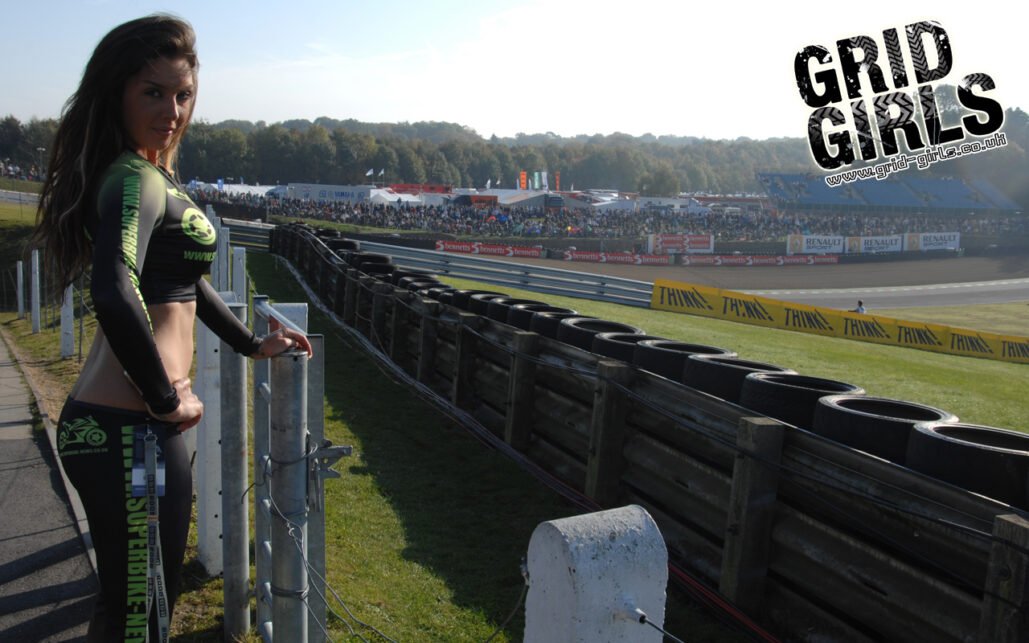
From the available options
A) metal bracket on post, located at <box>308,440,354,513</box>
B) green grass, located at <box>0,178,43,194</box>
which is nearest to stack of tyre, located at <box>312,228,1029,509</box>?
metal bracket on post, located at <box>308,440,354,513</box>

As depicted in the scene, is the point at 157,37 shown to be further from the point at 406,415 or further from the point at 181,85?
the point at 406,415

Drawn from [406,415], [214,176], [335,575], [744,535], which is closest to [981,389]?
[406,415]

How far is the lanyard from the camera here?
2287 mm

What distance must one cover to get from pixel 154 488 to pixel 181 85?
3.56ft

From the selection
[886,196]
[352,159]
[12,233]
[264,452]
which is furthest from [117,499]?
[352,159]

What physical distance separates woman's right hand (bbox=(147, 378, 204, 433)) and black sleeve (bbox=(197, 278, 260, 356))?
16.7 inches

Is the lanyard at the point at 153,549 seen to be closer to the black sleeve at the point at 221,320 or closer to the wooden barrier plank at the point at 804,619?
the black sleeve at the point at 221,320

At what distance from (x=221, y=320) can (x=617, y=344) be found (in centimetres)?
440

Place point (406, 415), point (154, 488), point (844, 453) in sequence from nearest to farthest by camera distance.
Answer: point (154, 488)
point (844, 453)
point (406, 415)

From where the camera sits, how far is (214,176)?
111 metres

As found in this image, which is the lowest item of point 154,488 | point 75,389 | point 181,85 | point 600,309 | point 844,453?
point 600,309

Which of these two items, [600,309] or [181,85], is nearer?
[181,85]

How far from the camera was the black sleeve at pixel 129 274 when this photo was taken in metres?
2.11

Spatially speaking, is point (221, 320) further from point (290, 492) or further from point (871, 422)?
point (871, 422)
